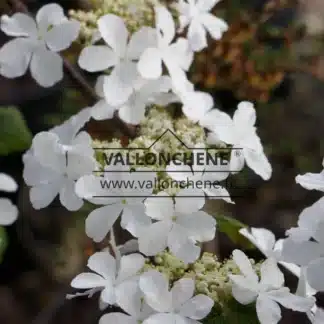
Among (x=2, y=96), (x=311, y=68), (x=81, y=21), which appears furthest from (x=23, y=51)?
(x=2, y=96)

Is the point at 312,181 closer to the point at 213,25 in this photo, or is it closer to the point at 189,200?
the point at 189,200

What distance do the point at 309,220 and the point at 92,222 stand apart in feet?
0.71

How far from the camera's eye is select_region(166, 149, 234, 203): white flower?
63cm

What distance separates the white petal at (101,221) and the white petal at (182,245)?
7 cm

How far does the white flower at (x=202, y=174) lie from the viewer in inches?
24.9

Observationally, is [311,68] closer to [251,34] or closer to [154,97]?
[251,34]

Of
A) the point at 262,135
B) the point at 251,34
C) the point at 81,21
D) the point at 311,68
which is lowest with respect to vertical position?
the point at 262,135

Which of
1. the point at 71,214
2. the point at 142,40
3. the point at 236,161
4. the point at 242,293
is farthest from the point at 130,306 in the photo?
the point at 71,214

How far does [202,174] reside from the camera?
25.9 inches

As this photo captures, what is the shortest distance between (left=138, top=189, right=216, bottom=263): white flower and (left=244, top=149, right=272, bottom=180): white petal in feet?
0.44

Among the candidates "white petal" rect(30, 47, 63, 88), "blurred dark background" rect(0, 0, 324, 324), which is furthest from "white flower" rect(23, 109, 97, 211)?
"blurred dark background" rect(0, 0, 324, 324)

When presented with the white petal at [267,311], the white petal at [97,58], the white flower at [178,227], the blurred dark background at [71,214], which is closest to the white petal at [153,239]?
the white flower at [178,227]

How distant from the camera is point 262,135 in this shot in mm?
1659

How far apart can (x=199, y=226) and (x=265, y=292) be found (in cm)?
9
